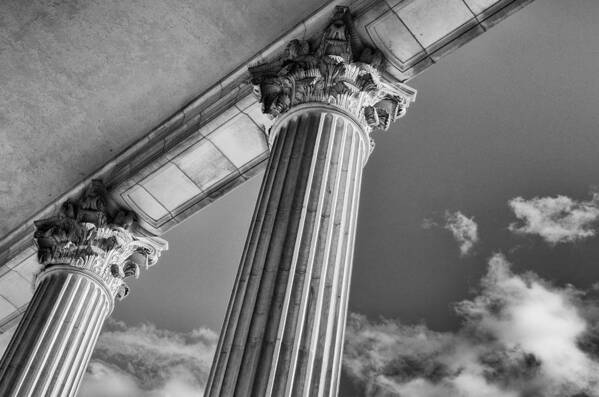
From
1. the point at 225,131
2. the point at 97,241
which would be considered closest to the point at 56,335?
the point at 97,241

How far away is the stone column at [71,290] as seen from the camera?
1341cm

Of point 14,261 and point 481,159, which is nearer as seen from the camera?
point 14,261

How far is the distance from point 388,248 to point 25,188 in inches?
617

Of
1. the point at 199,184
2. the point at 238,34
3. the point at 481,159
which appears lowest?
the point at 199,184

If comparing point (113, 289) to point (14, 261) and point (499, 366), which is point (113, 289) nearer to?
point (14, 261)

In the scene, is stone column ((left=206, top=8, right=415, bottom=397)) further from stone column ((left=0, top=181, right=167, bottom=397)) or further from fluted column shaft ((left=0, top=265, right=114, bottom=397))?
fluted column shaft ((left=0, top=265, right=114, bottom=397))

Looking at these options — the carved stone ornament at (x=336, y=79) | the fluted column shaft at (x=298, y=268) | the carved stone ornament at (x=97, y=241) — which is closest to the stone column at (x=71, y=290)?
the carved stone ornament at (x=97, y=241)

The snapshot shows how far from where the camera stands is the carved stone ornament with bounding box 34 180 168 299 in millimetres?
15133

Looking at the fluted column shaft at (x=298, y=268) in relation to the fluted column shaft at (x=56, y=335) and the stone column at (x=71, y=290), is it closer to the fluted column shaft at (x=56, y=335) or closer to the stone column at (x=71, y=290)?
the stone column at (x=71, y=290)

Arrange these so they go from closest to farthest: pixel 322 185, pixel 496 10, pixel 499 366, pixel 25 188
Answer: pixel 322 185
pixel 496 10
pixel 25 188
pixel 499 366

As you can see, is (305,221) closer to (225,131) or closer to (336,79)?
(336,79)

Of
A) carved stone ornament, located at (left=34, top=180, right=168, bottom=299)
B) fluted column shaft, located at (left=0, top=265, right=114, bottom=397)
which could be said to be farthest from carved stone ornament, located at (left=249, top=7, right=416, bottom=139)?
fluted column shaft, located at (left=0, top=265, right=114, bottom=397)

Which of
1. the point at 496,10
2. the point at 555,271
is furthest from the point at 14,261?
the point at 555,271

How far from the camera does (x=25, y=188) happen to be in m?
17.3
